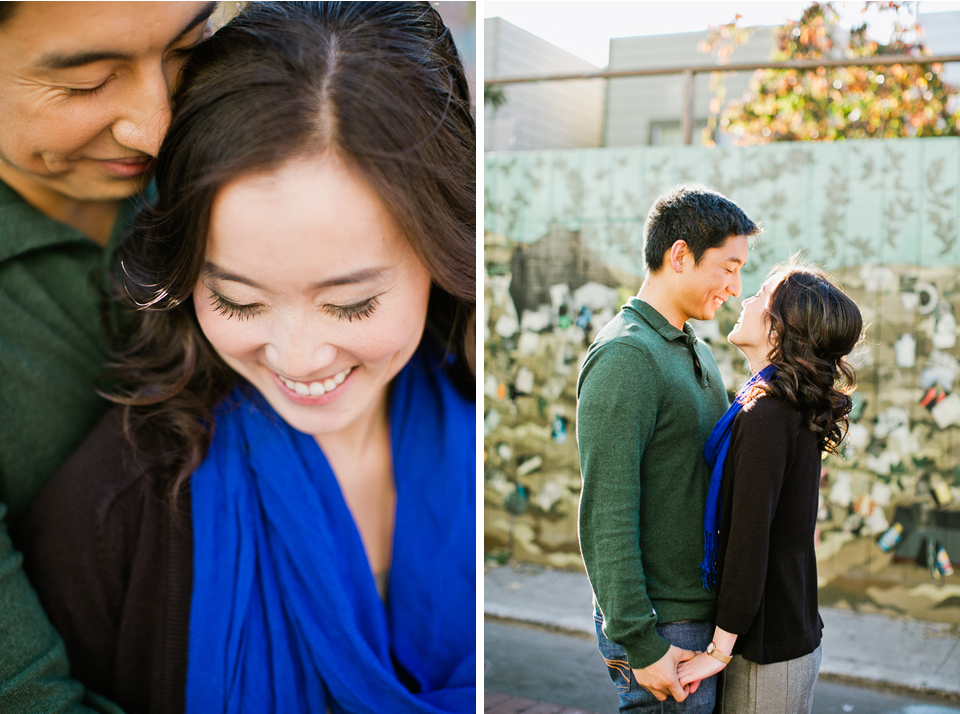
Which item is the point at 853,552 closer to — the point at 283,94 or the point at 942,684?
the point at 942,684

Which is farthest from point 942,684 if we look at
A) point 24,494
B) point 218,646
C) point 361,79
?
point 24,494

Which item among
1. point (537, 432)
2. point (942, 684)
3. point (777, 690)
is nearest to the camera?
point (777, 690)

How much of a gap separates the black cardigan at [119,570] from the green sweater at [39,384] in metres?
0.06

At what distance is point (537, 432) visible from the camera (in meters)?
3.30

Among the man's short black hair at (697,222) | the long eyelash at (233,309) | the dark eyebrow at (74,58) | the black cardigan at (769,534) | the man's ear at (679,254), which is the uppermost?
the dark eyebrow at (74,58)

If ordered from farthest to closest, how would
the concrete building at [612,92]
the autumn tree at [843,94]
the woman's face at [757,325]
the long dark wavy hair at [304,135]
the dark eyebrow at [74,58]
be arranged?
the concrete building at [612,92], the autumn tree at [843,94], the woman's face at [757,325], the dark eyebrow at [74,58], the long dark wavy hair at [304,135]

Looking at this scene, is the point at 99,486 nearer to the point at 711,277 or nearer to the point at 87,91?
the point at 87,91

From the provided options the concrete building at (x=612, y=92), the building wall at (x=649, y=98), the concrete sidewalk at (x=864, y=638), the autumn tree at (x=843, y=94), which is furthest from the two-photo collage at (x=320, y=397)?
the building wall at (x=649, y=98)

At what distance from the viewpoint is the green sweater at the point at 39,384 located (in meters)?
1.51

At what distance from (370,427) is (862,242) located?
2.19 m

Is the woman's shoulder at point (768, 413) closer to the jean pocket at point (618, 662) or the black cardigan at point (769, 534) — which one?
the black cardigan at point (769, 534)

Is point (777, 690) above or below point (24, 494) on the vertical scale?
below

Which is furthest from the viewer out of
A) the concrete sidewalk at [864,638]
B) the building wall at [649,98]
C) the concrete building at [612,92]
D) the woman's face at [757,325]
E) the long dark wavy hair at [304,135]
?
the building wall at [649,98]

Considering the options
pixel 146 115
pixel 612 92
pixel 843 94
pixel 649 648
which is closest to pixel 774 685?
pixel 649 648
